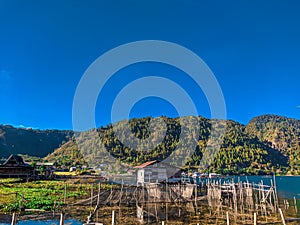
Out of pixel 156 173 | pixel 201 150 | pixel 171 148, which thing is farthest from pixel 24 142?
pixel 156 173

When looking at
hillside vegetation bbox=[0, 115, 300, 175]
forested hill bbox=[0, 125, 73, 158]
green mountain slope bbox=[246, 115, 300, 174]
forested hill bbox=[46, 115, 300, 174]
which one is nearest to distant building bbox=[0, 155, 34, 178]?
hillside vegetation bbox=[0, 115, 300, 175]

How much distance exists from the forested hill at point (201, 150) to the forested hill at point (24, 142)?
28861 millimetres

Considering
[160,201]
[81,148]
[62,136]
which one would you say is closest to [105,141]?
[81,148]

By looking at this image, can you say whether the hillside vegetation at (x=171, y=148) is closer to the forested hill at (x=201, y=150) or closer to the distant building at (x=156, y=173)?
the forested hill at (x=201, y=150)

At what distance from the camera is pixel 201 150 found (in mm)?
127438

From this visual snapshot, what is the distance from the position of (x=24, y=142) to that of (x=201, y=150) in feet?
348

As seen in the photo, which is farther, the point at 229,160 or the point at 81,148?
the point at 81,148

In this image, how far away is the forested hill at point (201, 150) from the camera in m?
111

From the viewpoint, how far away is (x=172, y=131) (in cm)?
14275

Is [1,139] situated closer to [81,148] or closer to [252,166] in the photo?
[81,148]

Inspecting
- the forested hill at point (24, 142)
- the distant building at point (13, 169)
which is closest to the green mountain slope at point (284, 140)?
the distant building at point (13, 169)

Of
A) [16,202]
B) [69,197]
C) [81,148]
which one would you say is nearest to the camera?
[16,202]

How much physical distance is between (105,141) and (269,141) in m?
107

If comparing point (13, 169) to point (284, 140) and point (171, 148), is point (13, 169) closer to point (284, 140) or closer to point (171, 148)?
point (171, 148)
